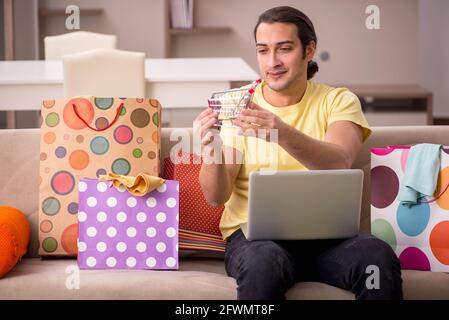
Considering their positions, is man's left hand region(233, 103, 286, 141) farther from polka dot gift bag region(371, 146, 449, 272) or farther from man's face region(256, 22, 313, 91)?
polka dot gift bag region(371, 146, 449, 272)

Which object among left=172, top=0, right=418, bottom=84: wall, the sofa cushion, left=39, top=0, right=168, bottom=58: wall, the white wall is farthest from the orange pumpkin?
the white wall

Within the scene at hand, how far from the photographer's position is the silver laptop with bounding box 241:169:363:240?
5.55 feet

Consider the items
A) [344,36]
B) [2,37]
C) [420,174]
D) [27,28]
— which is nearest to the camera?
[420,174]

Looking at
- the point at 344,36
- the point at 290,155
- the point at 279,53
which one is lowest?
the point at 290,155

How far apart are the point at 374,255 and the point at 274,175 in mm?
295

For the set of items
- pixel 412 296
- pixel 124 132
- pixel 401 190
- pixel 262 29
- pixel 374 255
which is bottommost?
pixel 412 296

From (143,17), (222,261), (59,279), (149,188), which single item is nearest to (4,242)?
(59,279)

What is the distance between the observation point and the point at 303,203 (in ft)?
5.60

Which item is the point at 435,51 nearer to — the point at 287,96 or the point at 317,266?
the point at 287,96

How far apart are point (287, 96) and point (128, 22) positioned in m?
4.13

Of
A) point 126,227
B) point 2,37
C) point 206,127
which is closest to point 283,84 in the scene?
point 206,127

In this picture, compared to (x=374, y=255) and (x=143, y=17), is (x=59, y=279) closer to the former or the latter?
(x=374, y=255)

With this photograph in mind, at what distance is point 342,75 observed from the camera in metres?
6.04

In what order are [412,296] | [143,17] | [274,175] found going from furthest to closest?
[143,17], [412,296], [274,175]
